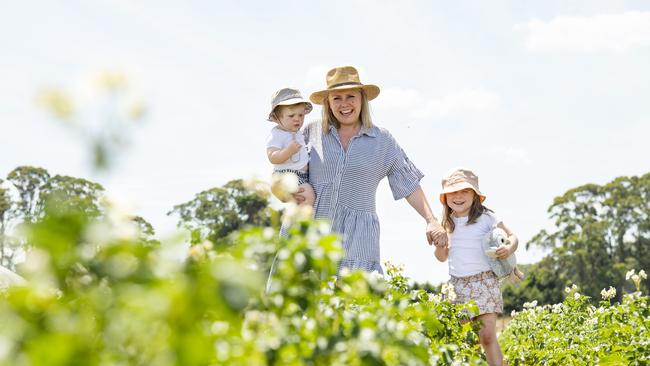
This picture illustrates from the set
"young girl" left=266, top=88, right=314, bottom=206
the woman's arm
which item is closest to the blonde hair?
"young girl" left=266, top=88, right=314, bottom=206

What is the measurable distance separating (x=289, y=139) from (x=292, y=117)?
0.55 ft

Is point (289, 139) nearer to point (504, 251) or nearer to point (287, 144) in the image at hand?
point (287, 144)

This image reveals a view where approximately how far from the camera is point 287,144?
488 centimetres

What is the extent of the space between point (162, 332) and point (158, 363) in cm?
8

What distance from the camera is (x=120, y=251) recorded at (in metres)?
1.26

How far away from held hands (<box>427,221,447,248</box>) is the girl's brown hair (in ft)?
2.18

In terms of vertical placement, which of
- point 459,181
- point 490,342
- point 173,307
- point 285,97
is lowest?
Result: point 173,307

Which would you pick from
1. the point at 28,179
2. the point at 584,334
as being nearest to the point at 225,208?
the point at 28,179

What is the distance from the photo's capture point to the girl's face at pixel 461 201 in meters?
5.59

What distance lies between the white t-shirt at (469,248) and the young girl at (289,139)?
4.09 ft

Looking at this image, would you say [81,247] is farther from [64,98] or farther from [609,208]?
[609,208]

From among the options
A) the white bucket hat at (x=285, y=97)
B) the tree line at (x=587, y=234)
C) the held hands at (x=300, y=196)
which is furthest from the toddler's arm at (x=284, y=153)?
the tree line at (x=587, y=234)

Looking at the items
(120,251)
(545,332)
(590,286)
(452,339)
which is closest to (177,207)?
(590,286)

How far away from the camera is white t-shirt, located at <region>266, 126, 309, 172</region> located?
15.8 feet
